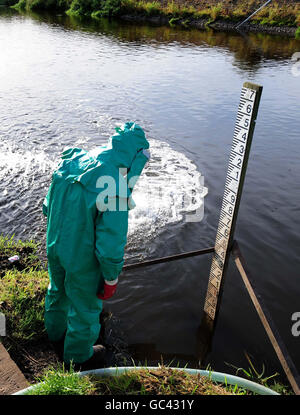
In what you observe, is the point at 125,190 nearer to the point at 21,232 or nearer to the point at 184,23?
the point at 21,232

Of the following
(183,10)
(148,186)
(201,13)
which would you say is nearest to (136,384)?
(148,186)

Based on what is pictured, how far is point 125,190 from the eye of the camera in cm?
262

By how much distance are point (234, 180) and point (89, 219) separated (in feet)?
4.83

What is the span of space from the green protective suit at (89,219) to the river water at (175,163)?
149 cm

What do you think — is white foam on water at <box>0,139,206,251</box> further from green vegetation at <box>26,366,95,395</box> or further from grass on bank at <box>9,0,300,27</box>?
grass on bank at <box>9,0,300,27</box>

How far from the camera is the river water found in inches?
174

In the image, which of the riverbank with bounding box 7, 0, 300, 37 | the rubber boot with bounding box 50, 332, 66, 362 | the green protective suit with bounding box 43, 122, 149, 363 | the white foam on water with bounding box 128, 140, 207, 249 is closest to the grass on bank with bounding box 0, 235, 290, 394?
the rubber boot with bounding box 50, 332, 66, 362

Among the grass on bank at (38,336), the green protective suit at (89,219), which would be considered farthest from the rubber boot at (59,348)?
the green protective suit at (89,219)

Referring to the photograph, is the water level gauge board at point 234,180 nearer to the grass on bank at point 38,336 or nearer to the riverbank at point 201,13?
the grass on bank at point 38,336

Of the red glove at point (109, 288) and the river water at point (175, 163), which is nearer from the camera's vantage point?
the red glove at point (109, 288)

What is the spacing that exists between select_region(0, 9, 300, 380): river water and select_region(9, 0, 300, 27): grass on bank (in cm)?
1173

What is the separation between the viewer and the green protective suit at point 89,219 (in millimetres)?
2543
